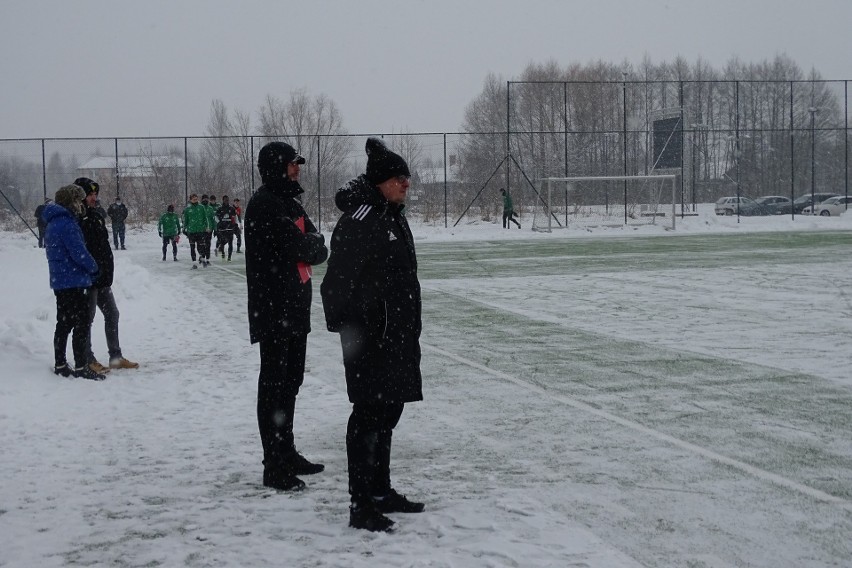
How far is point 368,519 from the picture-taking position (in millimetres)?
4672

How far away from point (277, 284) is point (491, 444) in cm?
193


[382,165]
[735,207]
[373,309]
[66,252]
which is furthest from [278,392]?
[735,207]

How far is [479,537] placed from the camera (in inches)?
179

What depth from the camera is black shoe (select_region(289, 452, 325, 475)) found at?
5.71 meters

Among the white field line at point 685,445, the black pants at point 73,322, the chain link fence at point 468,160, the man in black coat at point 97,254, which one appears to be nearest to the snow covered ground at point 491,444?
the white field line at point 685,445

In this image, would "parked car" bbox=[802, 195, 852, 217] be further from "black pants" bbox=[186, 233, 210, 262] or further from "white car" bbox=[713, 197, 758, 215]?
"black pants" bbox=[186, 233, 210, 262]

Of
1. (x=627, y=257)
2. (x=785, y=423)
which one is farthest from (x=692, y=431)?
(x=627, y=257)

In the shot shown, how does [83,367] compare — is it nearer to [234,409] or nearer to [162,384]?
[162,384]

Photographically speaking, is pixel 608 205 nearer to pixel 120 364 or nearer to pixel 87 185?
pixel 120 364

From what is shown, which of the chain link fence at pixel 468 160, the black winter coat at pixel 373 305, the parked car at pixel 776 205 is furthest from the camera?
the parked car at pixel 776 205

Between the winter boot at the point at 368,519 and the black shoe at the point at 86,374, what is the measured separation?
16.2 feet

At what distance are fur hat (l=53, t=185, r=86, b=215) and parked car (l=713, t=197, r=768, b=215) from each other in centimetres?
5040

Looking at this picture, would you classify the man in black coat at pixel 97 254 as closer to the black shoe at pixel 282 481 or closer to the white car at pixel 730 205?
the black shoe at pixel 282 481

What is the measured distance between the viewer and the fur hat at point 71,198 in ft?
28.3
